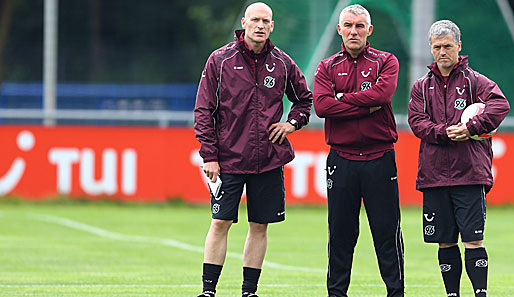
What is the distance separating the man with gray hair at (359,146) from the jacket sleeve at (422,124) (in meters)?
0.18

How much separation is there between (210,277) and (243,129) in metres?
1.14

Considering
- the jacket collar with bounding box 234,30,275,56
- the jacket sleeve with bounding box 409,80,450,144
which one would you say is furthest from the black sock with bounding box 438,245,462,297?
the jacket collar with bounding box 234,30,275,56

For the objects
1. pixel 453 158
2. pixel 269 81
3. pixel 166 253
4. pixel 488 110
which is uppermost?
pixel 269 81

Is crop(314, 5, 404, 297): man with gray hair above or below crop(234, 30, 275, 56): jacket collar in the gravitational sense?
below

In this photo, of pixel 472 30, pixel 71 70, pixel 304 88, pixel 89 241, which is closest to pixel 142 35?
pixel 71 70

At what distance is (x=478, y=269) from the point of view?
27.0ft

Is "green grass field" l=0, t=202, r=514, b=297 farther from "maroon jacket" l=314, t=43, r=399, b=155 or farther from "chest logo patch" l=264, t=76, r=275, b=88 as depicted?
"chest logo patch" l=264, t=76, r=275, b=88

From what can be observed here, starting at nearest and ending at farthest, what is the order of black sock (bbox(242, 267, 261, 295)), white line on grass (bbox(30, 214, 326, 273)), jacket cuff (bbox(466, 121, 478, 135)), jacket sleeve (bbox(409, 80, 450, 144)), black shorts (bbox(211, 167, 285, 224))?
jacket cuff (bbox(466, 121, 478, 135)), jacket sleeve (bbox(409, 80, 450, 144)), black shorts (bbox(211, 167, 285, 224)), black sock (bbox(242, 267, 261, 295)), white line on grass (bbox(30, 214, 326, 273))

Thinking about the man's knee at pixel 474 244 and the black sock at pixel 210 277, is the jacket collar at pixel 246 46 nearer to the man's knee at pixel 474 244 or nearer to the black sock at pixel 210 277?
the black sock at pixel 210 277

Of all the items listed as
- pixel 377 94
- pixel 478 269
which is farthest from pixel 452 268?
pixel 377 94

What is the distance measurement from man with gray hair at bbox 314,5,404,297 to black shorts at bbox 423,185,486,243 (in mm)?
264

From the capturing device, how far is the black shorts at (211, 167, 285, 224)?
855 centimetres

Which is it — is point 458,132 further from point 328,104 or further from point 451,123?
point 328,104

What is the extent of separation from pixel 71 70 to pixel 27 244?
20.7 metres
